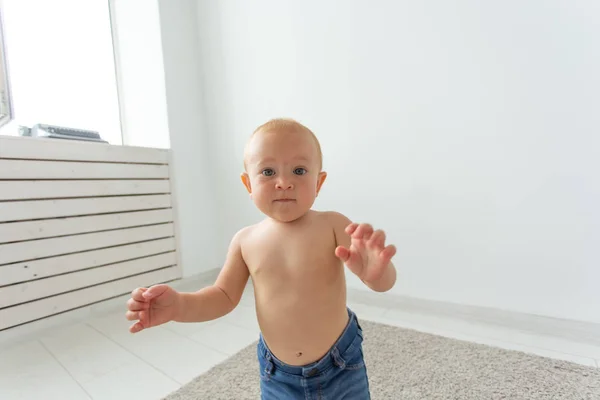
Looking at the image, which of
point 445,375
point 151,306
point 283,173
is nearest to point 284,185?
point 283,173

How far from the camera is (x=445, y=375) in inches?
37.1

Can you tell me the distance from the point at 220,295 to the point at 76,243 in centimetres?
125

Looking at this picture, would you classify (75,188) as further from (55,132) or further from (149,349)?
(149,349)

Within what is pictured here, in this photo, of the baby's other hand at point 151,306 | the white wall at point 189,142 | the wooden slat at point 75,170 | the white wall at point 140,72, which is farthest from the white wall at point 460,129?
the baby's other hand at point 151,306

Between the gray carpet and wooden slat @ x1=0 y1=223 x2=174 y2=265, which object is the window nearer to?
wooden slat @ x1=0 y1=223 x2=174 y2=265

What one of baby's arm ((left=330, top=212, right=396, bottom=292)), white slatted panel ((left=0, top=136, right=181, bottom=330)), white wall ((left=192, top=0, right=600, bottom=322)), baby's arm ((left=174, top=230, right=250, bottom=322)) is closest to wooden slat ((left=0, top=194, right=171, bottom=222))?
white slatted panel ((left=0, top=136, right=181, bottom=330))

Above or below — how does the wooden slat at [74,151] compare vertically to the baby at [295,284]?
above

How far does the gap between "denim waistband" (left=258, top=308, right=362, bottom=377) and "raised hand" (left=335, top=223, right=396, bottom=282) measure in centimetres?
16

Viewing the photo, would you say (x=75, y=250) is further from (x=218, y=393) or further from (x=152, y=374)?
(x=218, y=393)

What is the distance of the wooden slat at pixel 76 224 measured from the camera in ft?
4.35

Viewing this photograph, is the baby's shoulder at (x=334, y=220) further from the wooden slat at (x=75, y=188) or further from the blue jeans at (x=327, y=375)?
the wooden slat at (x=75, y=188)

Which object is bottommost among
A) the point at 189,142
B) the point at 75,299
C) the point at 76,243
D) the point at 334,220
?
the point at 75,299

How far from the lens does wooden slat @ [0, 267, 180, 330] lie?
4.30 feet

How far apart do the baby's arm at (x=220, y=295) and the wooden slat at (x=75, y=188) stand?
1211 mm
